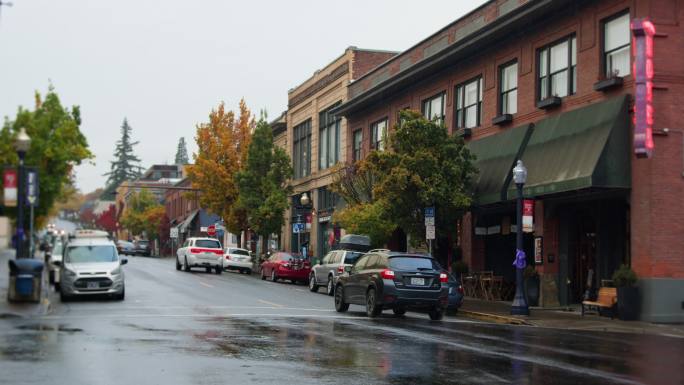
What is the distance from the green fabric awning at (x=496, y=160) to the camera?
29.3 metres

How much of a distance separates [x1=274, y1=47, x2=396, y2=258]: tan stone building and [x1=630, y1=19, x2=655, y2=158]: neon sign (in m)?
25.7

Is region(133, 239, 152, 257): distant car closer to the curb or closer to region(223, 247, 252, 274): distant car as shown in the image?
region(223, 247, 252, 274): distant car

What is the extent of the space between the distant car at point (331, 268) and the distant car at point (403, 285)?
10.2 metres

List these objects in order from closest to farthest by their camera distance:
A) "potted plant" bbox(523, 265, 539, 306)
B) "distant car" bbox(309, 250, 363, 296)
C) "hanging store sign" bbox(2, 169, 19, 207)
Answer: "hanging store sign" bbox(2, 169, 19, 207) < "potted plant" bbox(523, 265, 539, 306) < "distant car" bbox(309, 250, 363, 296)

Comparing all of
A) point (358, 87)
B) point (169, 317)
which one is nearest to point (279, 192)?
point (358, 87)

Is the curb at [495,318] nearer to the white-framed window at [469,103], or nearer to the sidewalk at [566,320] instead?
the sidewalk at [566,320]

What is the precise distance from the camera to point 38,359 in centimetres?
1256

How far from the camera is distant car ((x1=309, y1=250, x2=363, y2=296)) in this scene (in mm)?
33219

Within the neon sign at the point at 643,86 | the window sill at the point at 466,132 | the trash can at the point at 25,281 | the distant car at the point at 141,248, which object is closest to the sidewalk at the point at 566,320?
the neon sign at the point at 643,86

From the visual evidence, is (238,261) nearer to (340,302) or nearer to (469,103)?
(469,103)

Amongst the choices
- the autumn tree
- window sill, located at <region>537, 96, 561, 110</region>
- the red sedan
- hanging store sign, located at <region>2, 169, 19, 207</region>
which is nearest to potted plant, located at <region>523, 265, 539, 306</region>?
window sill, located at <region>537, 96, 561, 110</region>

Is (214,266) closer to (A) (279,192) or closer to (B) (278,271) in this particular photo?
(B) (278,271)

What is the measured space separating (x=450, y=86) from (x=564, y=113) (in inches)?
369

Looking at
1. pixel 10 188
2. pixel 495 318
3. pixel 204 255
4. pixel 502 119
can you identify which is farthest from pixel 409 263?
pixel 204 255
